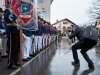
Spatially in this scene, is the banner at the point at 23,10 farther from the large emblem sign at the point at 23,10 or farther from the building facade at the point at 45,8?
the building facade at the point at 45,8

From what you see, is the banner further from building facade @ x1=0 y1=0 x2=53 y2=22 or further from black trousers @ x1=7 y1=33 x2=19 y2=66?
building facade @ x1=0 y1=0 x2=53 y2=22

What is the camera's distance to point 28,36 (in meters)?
9.52

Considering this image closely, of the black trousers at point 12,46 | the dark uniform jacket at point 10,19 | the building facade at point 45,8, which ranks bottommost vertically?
the black trousers at point 12,46

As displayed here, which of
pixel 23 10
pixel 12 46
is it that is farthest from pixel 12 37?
pixel 23 10

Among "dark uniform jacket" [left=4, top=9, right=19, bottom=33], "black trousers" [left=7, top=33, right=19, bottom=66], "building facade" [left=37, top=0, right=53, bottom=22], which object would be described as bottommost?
"black trousers" [left=7, top=33, right=19, bottom=66]

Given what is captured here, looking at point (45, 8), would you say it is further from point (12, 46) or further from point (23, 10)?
point (23, 10)

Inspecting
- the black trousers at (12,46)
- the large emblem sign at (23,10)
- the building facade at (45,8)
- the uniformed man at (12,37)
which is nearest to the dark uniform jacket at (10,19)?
the uniformed man at (12,37)

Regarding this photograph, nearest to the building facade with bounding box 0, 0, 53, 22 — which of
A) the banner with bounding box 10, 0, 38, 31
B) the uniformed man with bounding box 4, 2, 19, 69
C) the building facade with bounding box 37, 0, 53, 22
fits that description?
the building facade with bounding box 37, 0, 53, 22

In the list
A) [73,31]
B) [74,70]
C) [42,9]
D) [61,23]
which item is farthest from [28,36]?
[61,23]

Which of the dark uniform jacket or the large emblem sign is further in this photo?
the dark uniform jacket

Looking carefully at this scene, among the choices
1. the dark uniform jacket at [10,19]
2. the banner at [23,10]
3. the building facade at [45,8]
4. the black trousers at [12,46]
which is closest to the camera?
the banner at [23,10]

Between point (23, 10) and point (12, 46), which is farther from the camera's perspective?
point (12, 46)

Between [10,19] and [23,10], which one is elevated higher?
[23,10]

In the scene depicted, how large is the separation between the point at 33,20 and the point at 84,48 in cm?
224
